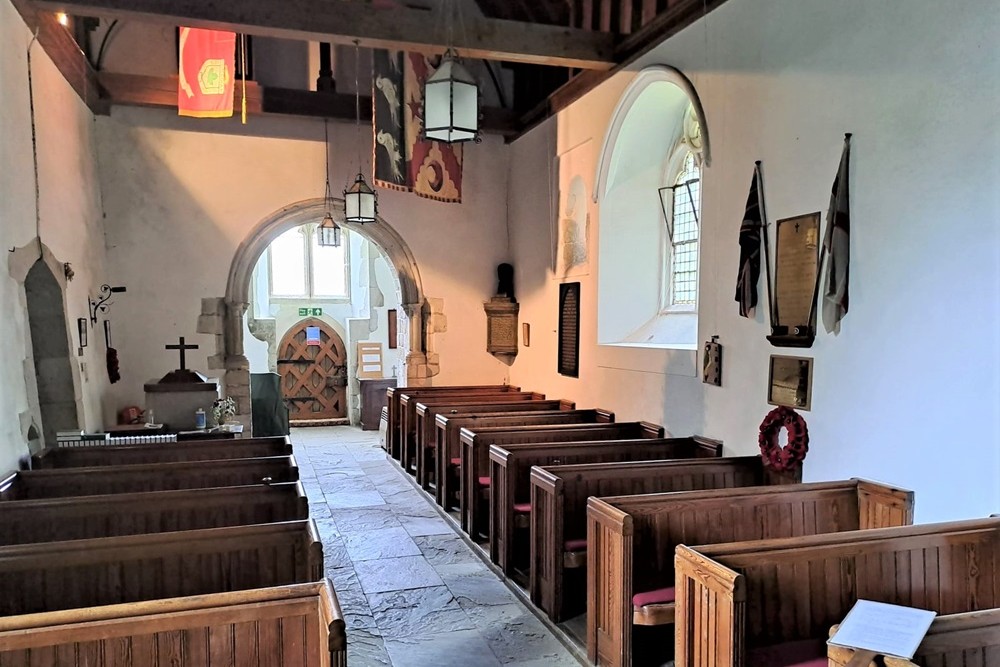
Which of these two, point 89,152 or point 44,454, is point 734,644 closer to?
point 44,454

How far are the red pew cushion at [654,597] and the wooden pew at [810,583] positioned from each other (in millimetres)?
441

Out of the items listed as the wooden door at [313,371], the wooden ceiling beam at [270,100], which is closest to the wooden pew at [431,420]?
the wooden ceiling beam at [270,100]

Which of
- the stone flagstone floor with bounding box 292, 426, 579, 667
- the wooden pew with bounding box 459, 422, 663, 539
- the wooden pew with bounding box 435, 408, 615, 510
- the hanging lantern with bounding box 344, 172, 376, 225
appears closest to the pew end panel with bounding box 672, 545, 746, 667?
the stone flagstone floor with bounding box 292, 426, 579, 667

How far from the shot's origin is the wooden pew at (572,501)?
3502 millimetres

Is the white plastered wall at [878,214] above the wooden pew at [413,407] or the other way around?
above

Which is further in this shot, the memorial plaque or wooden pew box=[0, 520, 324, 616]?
the memorial plaque

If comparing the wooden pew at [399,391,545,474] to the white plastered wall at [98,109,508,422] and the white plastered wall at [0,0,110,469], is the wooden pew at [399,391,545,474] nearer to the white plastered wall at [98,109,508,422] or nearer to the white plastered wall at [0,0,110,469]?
the white plastered wall at [98,109,508,422]

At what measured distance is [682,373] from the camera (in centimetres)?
485

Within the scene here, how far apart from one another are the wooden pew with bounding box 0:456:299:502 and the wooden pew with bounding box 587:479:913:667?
1680 mm

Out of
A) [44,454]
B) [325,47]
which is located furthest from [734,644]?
[325,47]

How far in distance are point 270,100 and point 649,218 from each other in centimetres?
406

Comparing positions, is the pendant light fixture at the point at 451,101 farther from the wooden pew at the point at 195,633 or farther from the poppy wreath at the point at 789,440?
the wooden pew at the point at 195,633

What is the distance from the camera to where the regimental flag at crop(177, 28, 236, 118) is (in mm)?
5945

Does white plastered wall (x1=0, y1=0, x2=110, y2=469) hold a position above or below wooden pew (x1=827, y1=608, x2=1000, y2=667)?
above
